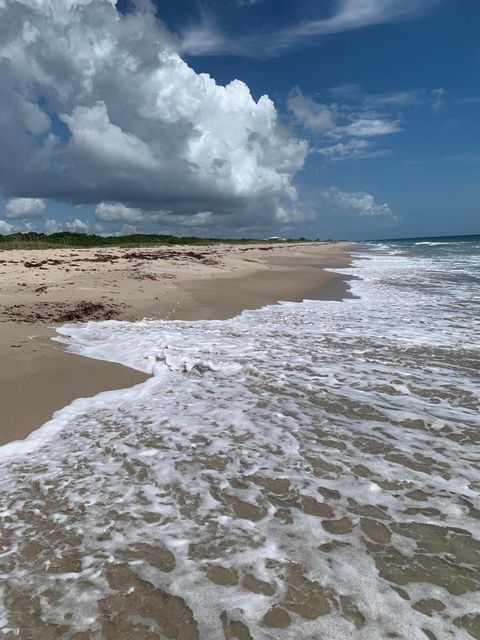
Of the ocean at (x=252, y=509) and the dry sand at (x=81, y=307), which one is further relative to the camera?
the dry sand at (x=81, y=307)

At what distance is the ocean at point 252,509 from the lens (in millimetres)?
2330

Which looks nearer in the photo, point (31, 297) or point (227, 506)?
point (227, 506)

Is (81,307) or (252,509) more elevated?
(81,307)

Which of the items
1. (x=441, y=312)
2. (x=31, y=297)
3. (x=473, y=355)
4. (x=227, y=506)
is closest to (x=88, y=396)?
(x=227, y=506)

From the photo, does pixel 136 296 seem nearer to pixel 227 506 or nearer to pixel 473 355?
pixel 473 355

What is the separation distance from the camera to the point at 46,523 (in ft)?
9.90

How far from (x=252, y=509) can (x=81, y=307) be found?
357 inches

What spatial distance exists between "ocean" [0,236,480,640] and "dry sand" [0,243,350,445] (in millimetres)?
538

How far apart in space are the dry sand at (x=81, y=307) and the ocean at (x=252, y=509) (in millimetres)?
538

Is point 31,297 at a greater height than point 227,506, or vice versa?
point 31,297

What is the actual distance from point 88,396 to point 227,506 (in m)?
2.99

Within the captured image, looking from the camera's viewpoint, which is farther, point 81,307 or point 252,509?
point 81,307

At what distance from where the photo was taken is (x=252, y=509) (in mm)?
3207

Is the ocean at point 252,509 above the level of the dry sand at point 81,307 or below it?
below
